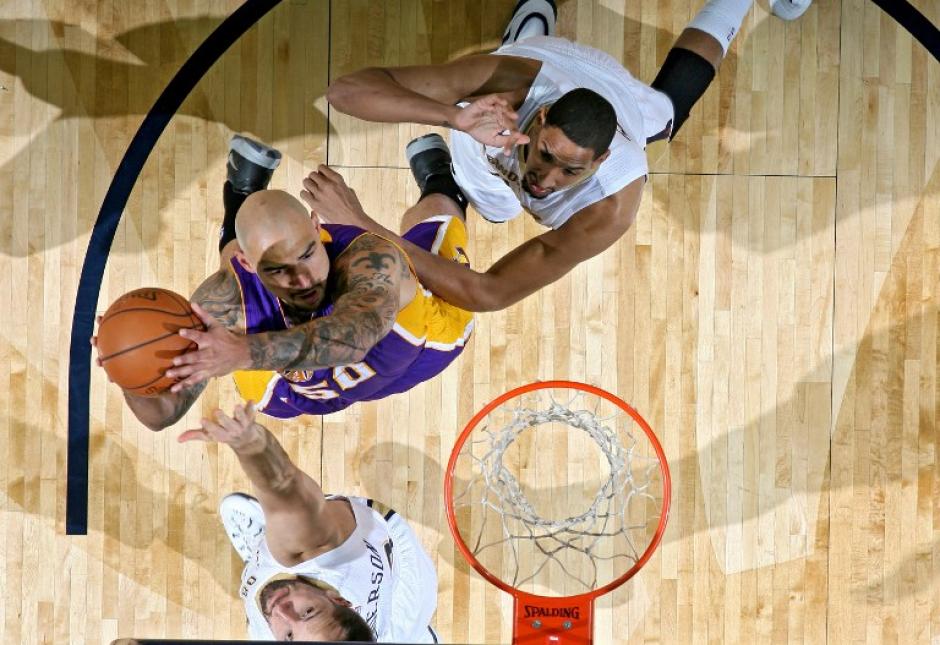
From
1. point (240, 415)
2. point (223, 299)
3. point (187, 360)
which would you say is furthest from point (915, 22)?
point (187, 360)

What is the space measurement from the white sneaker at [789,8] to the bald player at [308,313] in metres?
1.85

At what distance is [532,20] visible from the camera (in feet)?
12.6

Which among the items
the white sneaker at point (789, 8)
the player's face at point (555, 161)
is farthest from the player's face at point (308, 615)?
the white sneaker at point (789, 8)

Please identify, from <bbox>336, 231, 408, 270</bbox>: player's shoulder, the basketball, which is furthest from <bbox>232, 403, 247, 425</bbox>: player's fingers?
<bbox>336, 231, 408, 270</bbox>: player's shoulder

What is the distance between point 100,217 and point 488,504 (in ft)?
7.37

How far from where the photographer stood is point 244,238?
265cm

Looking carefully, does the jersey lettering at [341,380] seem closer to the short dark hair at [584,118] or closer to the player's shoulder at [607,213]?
the player's shoulder at [607,213]

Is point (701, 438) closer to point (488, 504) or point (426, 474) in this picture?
point (488, 504)

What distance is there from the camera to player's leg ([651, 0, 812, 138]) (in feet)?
12.2

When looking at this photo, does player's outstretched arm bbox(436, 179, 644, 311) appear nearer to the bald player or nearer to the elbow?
the elbow

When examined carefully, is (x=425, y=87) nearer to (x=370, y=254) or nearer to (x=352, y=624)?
(x=370, y=254)

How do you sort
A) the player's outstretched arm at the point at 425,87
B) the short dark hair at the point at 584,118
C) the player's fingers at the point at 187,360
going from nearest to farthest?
the player's fingers at the point at 187,360, the short dark hair at the point at 584,118, the player's outstretched arm at the point at 425,87

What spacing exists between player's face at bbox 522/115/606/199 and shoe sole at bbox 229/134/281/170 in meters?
1.34

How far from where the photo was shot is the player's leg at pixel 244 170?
384cm
